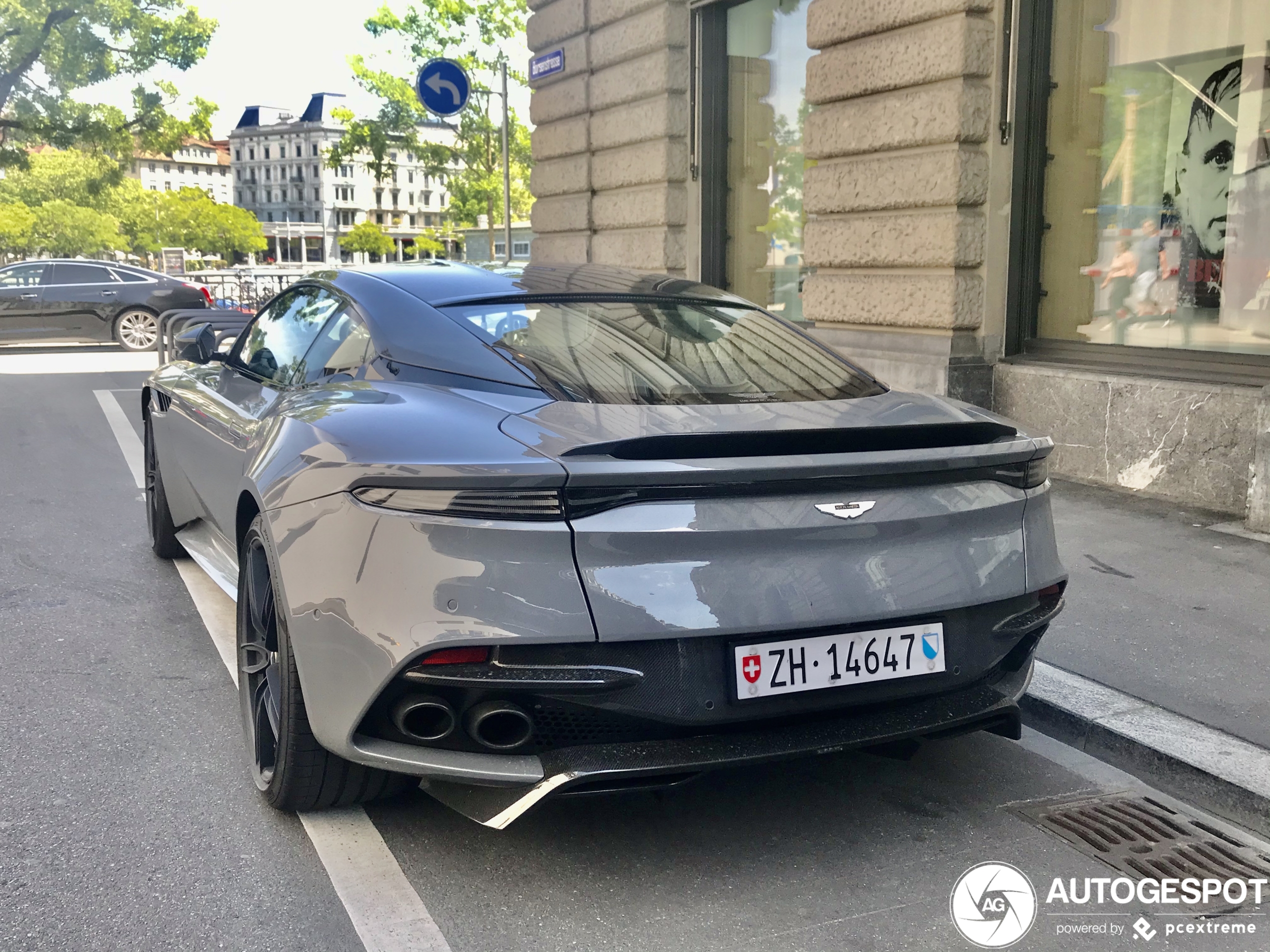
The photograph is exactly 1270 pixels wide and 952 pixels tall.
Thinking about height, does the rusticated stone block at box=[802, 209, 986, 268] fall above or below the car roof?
above

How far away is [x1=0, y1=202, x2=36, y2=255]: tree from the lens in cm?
8325

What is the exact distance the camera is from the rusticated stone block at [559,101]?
13547mm

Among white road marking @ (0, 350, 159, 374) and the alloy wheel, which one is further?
white road marking @ (0, 350, 159, 374)

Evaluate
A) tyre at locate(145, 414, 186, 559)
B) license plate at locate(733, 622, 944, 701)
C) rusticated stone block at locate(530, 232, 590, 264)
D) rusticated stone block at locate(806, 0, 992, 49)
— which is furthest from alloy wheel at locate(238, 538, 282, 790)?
rusticated stone block at locate(530, 232, 590, 264)

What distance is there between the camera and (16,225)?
83625mm

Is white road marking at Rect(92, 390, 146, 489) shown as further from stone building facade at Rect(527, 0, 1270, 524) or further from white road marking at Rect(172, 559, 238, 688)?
stone building facade at Rect(527, 0, 1270, 524)

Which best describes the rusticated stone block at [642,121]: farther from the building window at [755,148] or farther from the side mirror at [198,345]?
the side mirror at [198,345]

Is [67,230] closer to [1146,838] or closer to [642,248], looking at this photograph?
[642,248]

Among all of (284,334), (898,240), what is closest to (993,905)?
(284,334)

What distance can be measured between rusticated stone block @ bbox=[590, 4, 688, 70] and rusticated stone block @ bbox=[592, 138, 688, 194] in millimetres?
895

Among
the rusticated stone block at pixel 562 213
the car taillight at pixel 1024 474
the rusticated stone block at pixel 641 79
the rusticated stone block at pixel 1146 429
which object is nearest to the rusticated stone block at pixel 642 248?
the rusticated stone block at pixel 562 213

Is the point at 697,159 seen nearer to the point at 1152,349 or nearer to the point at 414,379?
the point at 1152,349

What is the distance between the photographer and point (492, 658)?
252 centimetres

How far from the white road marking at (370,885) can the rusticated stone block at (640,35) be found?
10.2 m
